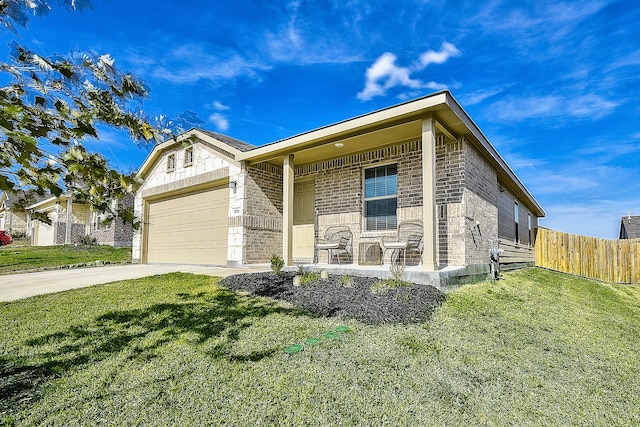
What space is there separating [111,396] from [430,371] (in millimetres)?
2891

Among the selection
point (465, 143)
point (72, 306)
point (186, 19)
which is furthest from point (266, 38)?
point (72, 306)

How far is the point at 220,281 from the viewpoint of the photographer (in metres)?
7.40

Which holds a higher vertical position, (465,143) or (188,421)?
(465,143)

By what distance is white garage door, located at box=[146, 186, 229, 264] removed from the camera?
1092cm

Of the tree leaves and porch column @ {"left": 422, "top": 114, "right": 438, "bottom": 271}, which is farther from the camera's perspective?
porch column @ {"left": 422, "top": 114, "right": 438, "bottom": 271}

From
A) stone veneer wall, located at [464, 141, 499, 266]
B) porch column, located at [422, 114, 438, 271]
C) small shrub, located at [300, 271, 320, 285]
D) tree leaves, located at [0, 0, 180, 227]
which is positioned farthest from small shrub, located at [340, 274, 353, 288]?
tree leaves, located at [0, 0, 180, 227]

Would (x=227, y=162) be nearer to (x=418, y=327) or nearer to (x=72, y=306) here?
(x=72, y=306)

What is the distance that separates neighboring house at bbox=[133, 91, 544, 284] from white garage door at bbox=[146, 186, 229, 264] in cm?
4

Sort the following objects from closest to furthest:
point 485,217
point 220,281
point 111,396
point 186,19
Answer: point 111,396
point 186,19
point 220,281
point 485,217

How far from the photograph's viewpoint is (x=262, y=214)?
10516 mm

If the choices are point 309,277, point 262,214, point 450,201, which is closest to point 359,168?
point 450,201

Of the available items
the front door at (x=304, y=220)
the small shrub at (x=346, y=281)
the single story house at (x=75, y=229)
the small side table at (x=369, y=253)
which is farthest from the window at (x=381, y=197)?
the single story house at (x=75, y=229)

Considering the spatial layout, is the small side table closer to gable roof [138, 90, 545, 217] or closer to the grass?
gable roof [138, 90, 545, 217]

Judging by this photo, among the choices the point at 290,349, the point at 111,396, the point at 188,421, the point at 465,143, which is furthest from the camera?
the point at 465,143
